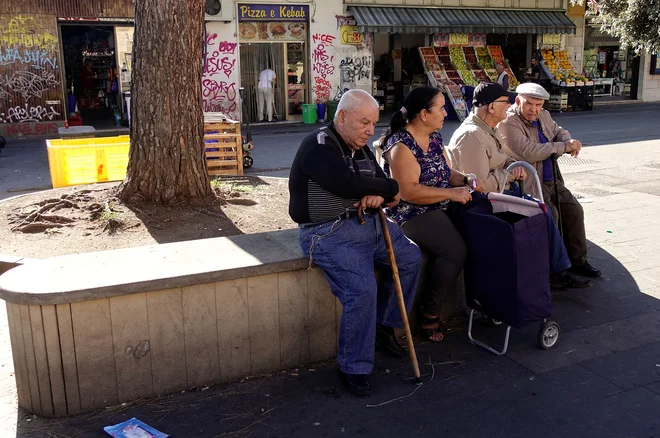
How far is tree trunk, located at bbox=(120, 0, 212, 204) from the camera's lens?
6.57 m

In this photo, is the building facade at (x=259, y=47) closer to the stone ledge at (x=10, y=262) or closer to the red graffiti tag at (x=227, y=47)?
the red graffiti tag at (x=227, y=47)

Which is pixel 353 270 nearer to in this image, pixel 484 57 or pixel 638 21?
pixel 638 21

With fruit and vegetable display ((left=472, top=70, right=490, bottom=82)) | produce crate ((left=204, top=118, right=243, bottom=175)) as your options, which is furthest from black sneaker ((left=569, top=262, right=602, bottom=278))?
fruit and vegetable display ((left=472, top=70, right=490, bottom=82))

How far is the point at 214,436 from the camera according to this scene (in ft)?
11.8

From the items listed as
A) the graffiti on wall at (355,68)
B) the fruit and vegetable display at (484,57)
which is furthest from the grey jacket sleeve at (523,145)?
the fruit and vegetable display at (484,57)

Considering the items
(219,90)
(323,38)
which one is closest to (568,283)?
(219,90)

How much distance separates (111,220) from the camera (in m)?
6.38

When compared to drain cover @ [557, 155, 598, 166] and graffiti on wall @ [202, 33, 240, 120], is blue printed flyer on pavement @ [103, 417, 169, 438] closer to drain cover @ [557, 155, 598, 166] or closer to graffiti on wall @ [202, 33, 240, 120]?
drain cover @ [557, 155, 598, 166]

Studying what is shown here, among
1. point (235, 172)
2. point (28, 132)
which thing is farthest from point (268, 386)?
point (28, 132)

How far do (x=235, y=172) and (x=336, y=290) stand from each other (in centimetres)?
608

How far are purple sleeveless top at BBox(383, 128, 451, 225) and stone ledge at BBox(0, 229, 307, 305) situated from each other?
0.77 metres

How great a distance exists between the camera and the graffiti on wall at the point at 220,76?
18875 millimetres

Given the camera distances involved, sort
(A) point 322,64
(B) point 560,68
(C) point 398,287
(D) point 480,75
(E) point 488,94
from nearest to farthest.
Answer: (C) point 398,287 < (E) point 488,94 < (A) point 322,64 < (D) point 480,75 < (B) point 560,68

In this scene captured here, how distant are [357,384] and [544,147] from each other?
2.76m
